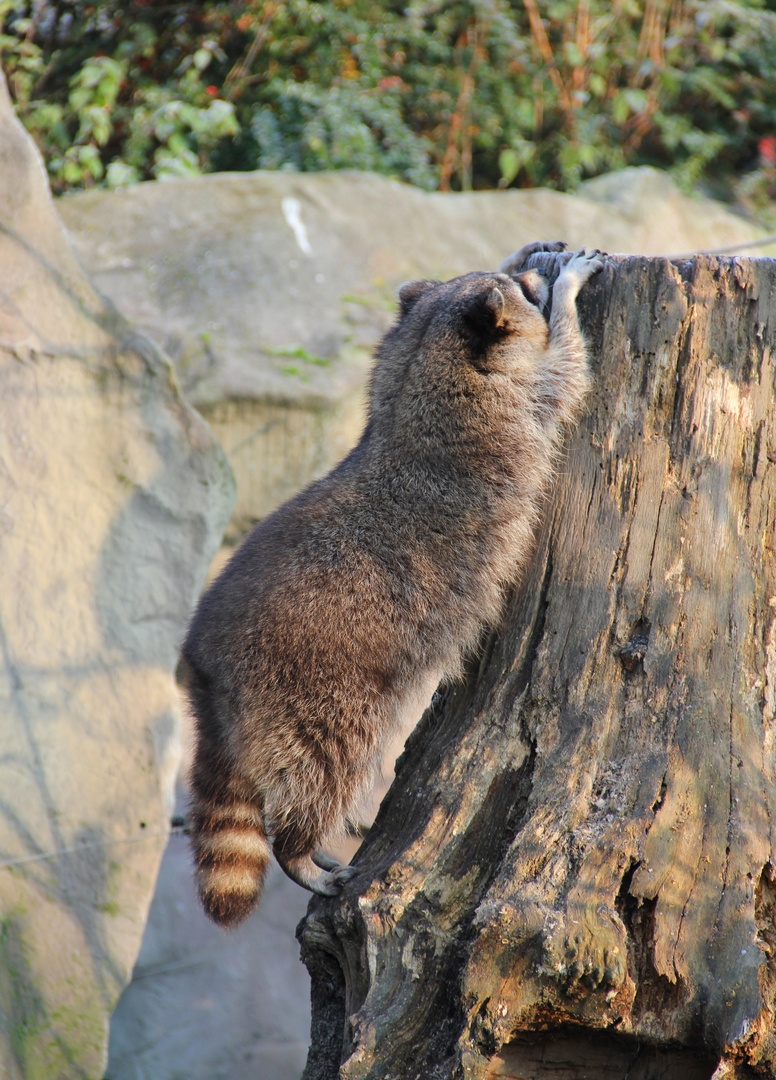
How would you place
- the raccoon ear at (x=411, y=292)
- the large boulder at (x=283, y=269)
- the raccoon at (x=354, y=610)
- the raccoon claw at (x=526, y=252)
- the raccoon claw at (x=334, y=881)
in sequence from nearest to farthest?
the raccoon claw at (x=334, y=881) → the raccoon at (x=354, y=610) → the raccoon claw at (x=526, y=252) → the raccoon ear at (x=411, y=292) → the large boulder at (x=283, y=269)

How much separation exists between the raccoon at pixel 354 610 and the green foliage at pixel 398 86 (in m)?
5.67

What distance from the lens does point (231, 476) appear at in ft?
15.6

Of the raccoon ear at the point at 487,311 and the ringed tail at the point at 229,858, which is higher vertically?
the raccoon ear at the point at 487,311

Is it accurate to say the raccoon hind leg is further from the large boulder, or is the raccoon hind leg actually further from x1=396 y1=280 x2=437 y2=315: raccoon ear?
the large boulder

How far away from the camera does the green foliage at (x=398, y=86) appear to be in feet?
25.2

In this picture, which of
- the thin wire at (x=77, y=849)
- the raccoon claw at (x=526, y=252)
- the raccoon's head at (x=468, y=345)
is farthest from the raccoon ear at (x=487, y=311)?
the thin wire at (x=77, y=849)

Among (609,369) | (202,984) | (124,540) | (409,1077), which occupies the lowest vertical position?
(202,984)

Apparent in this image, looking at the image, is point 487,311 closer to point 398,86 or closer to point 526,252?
point 526,252

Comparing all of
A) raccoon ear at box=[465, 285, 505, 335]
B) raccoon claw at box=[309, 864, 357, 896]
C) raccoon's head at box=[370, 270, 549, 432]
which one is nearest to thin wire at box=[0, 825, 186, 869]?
raccoon claw at box=[309, 864, 357, 896]

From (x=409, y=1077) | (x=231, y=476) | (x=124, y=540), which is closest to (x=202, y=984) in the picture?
(x=124, y=540)

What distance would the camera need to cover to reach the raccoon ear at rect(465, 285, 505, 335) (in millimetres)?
2723

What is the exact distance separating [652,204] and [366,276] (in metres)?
2.99

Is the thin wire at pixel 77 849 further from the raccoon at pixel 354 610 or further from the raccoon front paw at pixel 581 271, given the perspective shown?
the raccoon front paw at pixel 581 271

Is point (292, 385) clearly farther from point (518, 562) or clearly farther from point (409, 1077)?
point (409, 1077)
